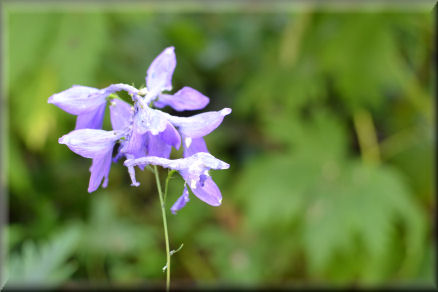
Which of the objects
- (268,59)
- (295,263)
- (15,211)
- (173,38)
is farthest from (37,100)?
(295,263)

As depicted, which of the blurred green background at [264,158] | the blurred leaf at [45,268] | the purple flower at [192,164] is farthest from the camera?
the blurred green background at [264,158]

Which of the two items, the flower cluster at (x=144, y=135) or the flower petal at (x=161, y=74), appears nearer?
the flower cluster at (x=144, y=135)

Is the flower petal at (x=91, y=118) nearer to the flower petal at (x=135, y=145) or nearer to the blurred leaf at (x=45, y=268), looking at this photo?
the flower petal at (x=135, y=145)

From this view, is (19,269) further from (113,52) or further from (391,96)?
(391,96)

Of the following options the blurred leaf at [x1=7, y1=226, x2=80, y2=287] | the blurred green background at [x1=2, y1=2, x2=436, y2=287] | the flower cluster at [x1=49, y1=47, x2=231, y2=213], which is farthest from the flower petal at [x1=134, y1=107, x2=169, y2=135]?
the blurred green background at [x1=2, y1=2, x2=436, y2=287]

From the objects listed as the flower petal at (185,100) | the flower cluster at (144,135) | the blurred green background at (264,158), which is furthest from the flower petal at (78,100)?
the blurred green background at (264,158)

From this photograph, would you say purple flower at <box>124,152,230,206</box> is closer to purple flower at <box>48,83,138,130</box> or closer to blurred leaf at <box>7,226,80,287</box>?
purple flower at <box>48,83,138,130</box>

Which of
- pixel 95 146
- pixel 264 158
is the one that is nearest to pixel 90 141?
pixel 95 146

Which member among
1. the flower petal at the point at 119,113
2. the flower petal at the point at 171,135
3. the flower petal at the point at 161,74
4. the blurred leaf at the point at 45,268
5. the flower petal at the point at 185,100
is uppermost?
the flower petal at the point at 161,74
